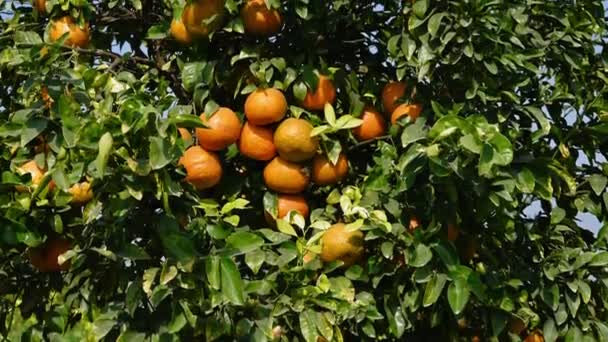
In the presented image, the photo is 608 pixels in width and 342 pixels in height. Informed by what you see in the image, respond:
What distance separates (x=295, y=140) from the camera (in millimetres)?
2109

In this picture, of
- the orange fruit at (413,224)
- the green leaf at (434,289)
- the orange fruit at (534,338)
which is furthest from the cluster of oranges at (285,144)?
the orange fruit at (534,338)

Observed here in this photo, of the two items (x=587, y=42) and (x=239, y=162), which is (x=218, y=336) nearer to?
(x=239, y=162)

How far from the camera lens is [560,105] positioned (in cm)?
232

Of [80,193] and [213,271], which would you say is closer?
[213,271]

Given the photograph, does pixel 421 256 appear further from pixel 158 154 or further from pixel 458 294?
pixel 158 154

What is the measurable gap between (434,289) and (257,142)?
57 cm

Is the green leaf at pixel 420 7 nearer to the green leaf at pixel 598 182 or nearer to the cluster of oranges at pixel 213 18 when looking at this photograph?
the cluster of oranges at pixel 213 18

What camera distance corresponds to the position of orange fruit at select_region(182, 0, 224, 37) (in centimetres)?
211

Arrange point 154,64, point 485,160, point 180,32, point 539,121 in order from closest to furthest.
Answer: point 485,160, point 539,121, point 180,32, point 154,64

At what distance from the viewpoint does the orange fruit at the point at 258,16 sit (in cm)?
213

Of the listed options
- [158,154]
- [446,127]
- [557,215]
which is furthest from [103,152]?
[557,215]

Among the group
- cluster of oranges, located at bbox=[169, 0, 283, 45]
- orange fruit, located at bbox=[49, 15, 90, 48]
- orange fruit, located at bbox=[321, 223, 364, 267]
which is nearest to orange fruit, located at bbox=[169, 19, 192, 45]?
cluster of oranges, located at bbox=[169, 0, 283, 45]

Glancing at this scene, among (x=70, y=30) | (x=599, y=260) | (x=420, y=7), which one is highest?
(x=420, y=7)

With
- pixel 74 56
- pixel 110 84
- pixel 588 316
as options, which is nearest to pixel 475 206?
pixel 588 316
